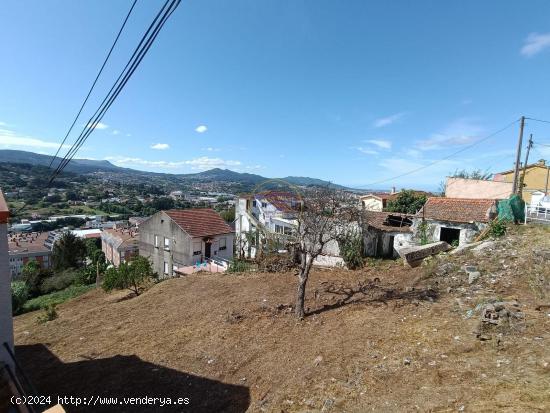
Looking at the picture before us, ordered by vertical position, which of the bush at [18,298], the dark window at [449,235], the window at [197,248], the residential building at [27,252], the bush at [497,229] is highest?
the bush at [497,229]

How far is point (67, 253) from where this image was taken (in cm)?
3956

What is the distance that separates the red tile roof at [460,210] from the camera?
14.5m

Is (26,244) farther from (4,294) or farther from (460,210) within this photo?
(460,210)

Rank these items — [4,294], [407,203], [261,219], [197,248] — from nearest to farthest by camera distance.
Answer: [4,294], [261,219], [197,248], [407,203]

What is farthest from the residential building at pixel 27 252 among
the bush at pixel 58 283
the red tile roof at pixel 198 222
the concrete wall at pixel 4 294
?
the concrete wall at pixel 4 294

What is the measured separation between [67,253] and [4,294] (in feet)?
140

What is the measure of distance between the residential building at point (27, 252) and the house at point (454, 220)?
62552 millimetres

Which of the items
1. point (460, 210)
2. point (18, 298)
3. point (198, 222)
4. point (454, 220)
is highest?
point (460, 210)

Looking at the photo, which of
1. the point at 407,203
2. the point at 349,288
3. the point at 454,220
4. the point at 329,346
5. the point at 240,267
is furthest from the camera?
the point at 407,203

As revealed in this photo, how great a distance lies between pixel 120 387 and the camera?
18.7 feet

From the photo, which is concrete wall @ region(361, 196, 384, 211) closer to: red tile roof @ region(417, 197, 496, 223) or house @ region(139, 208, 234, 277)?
red tile roof @ region(417, 197, 496, 223)

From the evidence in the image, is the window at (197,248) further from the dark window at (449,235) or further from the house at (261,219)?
the dark window at (449,235)

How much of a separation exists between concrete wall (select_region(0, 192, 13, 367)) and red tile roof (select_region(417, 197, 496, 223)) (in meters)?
16.5

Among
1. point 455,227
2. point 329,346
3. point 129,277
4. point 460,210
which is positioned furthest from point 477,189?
point 129,277
